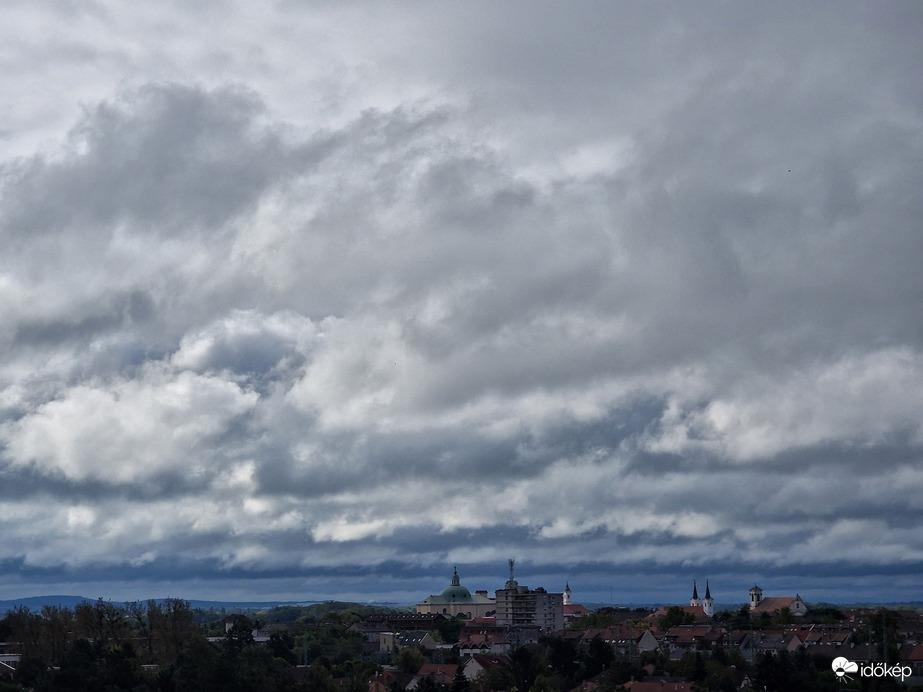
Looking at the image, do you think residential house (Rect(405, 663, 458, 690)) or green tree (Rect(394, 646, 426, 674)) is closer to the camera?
residential house (Rect(405, 663, 458, 690))

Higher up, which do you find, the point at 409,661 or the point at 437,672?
the point at 409,661

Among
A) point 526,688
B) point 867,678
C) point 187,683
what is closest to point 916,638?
point 867,678

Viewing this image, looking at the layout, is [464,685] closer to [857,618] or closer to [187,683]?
[187,683]

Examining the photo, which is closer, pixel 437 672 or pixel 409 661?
pixel 437 672

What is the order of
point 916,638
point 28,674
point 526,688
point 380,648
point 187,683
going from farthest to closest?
point 380,648, point 916,638, point 526,688, point 28,674, point 187,683

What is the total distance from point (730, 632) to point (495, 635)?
3916cm

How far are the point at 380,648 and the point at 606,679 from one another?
75.7m

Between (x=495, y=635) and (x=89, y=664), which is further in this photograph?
(x=495, y=635)

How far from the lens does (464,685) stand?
105 m

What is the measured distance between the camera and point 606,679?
409 feet

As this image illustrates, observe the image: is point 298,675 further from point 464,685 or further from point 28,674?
point 28,674

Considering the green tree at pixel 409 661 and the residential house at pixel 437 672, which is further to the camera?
the green tree at pixel 409 661

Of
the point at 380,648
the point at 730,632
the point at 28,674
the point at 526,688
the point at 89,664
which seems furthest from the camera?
the point at 380,648

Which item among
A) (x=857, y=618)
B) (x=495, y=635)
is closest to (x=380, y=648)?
(x=495, y=635)
